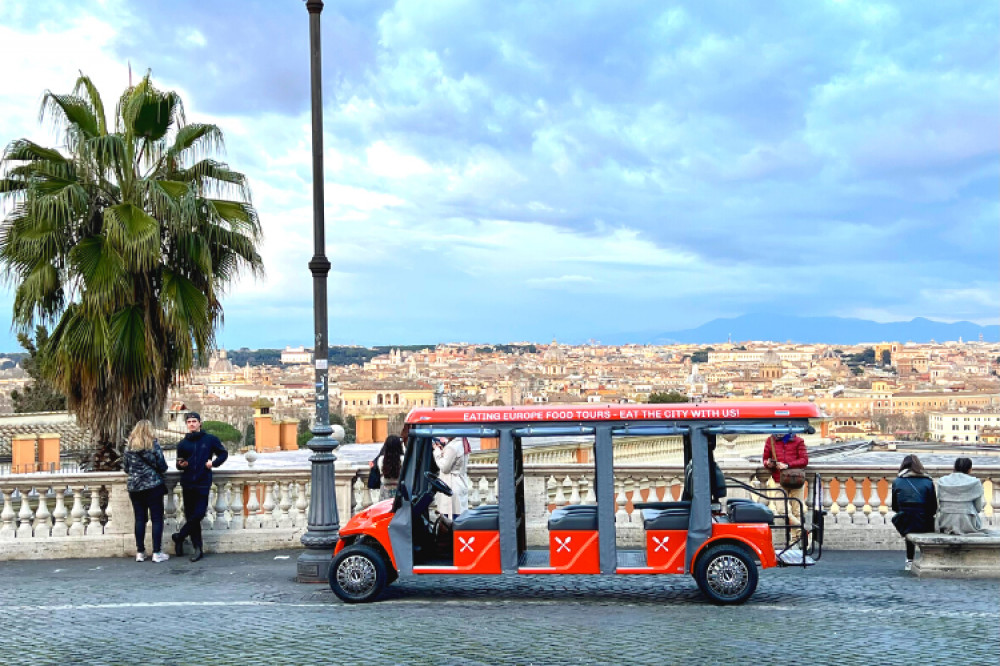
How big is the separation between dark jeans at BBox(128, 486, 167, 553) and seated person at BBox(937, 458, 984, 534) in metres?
7.96

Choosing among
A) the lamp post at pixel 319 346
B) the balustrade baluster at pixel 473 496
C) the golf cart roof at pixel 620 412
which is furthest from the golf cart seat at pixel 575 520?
the balustrade baluster at pixel 473 496

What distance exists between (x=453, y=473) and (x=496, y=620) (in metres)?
3.20

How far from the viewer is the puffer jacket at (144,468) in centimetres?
1184

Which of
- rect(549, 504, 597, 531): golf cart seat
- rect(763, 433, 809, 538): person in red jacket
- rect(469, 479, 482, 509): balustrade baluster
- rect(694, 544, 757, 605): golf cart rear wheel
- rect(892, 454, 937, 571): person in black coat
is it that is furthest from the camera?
rect(469, 479, 482, 509): balustrade baluster

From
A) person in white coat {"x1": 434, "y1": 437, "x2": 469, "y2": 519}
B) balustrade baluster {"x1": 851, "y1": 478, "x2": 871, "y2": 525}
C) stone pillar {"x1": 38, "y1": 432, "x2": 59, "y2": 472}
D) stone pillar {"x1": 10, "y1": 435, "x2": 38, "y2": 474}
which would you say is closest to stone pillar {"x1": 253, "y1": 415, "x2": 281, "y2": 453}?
stone pillar {"x1": 38, "y1": 432, "x2": 59, "y2": 472}

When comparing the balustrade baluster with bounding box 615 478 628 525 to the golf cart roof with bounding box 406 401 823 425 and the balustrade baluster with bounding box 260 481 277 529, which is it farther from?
the balustrade baluster with bounding box 260 481 277 529

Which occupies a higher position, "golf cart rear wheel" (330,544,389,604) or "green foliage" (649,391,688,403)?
"green foliage" (649,391,688,403)

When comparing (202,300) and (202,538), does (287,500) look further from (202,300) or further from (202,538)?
(202,300)

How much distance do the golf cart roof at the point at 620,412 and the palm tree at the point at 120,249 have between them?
20.4 ft

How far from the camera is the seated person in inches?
423

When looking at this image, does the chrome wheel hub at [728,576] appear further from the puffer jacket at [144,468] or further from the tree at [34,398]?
the tree at [34,398]

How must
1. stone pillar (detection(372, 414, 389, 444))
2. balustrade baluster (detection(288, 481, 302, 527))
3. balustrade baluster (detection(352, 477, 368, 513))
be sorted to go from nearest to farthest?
balustrade baluster (detection(288, 481, 302, 527)) → balustrade baluster (detection(352, 477, 368, 513)) → stone pillar (detection(372, 414, 389, 444))

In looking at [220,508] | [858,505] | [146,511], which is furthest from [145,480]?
[858,505]

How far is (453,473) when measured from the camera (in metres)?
11.7
